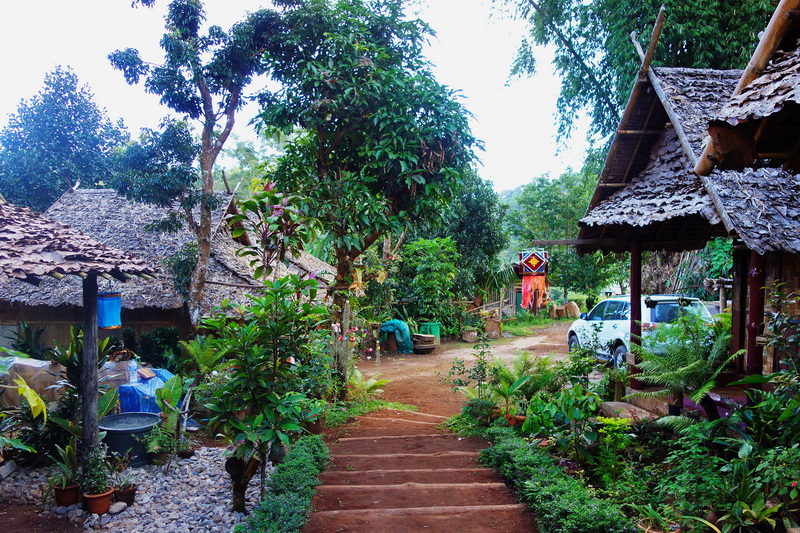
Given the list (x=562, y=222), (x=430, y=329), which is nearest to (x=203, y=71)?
(x=430, y=329)

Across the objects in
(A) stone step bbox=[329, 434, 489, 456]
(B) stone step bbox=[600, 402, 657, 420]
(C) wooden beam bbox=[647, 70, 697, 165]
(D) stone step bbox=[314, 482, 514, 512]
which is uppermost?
(C) wooden beam bbox=[647, 70, 697, 165]

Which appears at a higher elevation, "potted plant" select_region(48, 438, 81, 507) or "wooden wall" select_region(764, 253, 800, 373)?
"wooden wall" select_region(764, 253, 800, 373)

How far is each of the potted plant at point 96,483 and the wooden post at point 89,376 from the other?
204mm

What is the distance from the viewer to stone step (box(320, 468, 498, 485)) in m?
5.43

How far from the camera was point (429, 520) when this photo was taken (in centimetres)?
426

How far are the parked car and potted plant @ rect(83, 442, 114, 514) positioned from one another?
6.22 meters

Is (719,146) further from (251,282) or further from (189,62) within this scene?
(251,282)

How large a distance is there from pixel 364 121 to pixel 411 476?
5.49 meters

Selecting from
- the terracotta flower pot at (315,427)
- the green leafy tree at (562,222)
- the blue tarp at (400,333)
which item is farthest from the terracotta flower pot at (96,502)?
the green leafy tree at (562,222)

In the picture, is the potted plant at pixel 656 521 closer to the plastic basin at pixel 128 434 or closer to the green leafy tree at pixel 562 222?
the plastic basin at pixel 128 434

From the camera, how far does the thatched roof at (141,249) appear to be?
1041cm

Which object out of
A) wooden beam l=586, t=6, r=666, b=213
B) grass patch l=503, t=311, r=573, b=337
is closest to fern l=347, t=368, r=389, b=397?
wooden beam l=586, t=6, r=666, b=213

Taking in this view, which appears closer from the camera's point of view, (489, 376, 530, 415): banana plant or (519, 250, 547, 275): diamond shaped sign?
(489, 376, 530, 415): banana plant

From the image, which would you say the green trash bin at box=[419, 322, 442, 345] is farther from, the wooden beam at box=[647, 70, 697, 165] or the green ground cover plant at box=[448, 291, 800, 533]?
the wooden beam at box=[647, 70, 697, 165]
